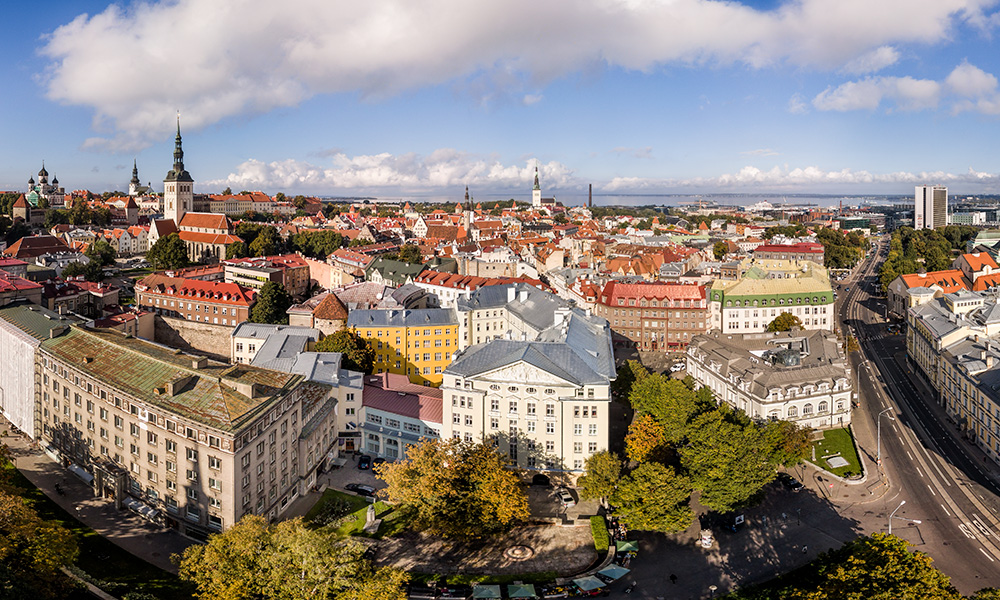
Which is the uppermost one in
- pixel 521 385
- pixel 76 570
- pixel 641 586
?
pixel 521 385

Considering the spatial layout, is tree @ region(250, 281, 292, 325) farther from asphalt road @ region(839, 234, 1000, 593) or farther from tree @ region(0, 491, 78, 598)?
asphalt road @ region(839, 234, 1000, 593)

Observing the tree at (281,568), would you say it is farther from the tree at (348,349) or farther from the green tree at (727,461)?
the tree at (348,349)

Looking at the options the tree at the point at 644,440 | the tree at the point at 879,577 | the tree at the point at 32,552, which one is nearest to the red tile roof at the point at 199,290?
the tree at the point at 644,440

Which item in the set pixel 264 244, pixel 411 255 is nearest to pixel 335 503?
pixel 411 255

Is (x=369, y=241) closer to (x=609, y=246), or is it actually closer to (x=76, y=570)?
(x=609, y=246)

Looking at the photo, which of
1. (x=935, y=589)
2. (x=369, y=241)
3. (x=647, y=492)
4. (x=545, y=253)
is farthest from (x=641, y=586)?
(x=369, y=241)

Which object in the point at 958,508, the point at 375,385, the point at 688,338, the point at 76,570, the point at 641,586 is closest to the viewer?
the point at 76,570
